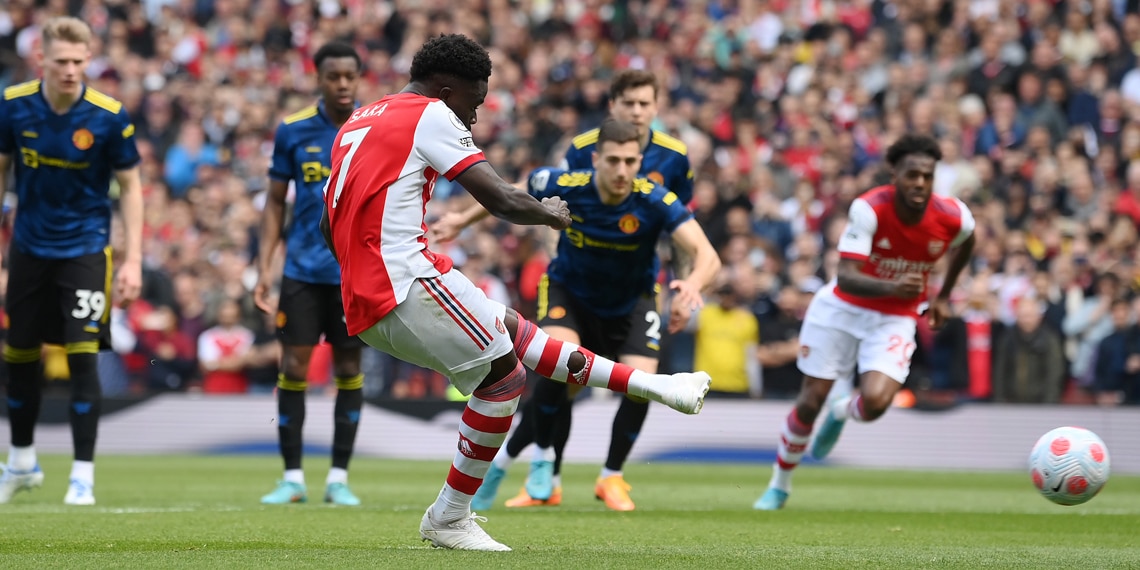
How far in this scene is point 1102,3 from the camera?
2042cm

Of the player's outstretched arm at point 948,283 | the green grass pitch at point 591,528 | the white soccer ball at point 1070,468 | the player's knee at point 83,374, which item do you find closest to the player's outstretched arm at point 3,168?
the player's knee at point 83,374

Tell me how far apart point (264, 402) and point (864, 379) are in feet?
27.7

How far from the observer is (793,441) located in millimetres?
10055

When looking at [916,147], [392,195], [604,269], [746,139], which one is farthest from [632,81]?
[746,139]

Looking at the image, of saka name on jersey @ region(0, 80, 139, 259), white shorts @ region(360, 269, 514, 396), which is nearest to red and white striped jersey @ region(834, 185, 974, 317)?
white shorts @ region(360, 269, 514, 396)

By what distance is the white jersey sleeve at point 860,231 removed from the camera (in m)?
9.98

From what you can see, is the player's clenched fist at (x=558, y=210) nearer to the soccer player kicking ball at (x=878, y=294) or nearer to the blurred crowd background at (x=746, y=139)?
the soccer player kicking ball at (x=878, y=294)

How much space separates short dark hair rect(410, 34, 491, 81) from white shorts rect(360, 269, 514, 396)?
0.86 metres

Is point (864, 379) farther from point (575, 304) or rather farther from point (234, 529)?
point (234, 529)

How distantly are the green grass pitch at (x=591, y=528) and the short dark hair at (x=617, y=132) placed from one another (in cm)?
229

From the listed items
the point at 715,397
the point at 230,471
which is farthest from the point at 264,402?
the point at 715,397

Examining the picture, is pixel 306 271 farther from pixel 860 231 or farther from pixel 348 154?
pixel 860 231

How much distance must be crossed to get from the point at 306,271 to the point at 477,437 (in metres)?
3.55

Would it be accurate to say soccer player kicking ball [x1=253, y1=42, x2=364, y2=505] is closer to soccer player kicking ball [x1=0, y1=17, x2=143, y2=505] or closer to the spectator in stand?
soccer player kicking ball [x1=0, y1=17, x2=143, y2=505]
